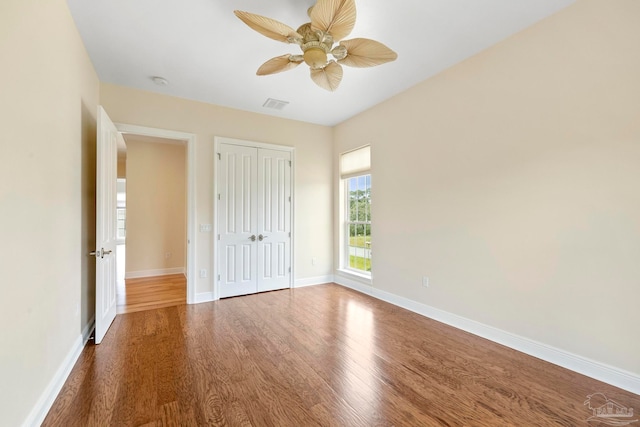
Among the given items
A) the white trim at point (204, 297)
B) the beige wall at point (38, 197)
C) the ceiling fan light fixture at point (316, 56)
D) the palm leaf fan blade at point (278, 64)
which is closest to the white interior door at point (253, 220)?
the white trim at point (204, 297)

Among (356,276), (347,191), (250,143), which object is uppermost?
(250,143)

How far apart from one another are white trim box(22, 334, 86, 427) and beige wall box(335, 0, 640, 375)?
355 cm

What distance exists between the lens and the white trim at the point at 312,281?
490 centimetres

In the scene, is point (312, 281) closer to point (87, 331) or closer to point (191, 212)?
point (191, 212)

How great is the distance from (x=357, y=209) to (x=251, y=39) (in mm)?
3057

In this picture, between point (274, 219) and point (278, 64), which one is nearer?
point (278, 64)

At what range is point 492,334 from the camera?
110 inches

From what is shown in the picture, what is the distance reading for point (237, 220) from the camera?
4383mm

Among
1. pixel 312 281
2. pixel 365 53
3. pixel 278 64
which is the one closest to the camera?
pixel 365 53

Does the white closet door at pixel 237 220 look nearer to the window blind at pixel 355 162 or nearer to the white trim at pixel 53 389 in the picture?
the window blind at pixel 355 162

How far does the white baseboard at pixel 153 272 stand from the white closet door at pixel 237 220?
2.47 meters

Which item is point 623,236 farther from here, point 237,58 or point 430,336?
point 237,58

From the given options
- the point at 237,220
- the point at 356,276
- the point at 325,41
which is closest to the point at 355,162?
the point at 356,276

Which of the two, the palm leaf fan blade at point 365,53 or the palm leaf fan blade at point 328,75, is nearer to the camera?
the palm leaf fan blade at point 365,53
